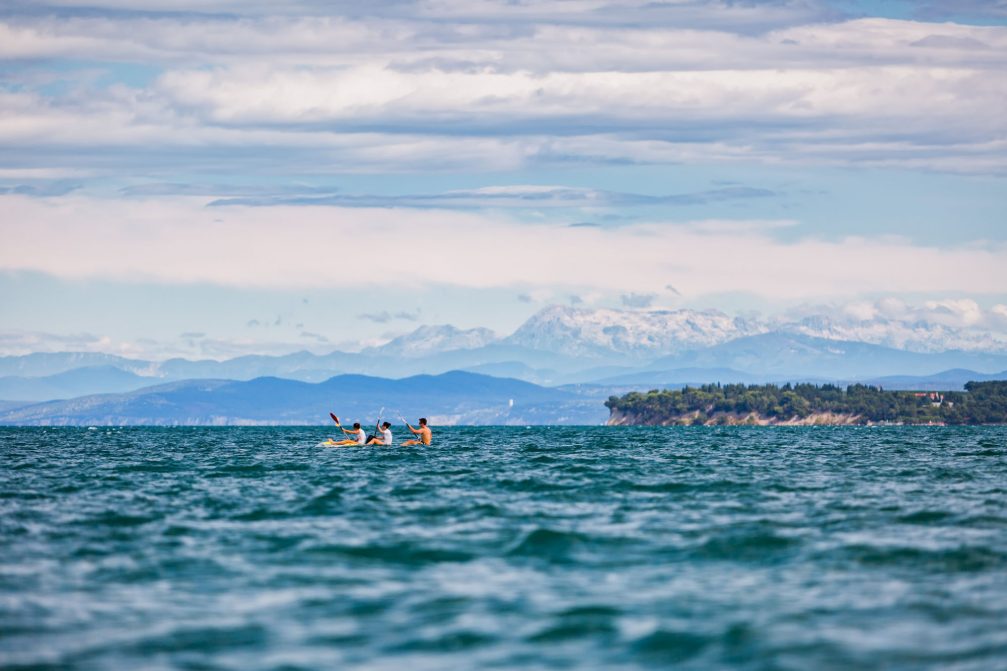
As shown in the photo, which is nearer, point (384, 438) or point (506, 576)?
point (506, 576)

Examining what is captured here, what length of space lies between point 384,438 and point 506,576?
73327 mm

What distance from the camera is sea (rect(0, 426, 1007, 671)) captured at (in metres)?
26.1

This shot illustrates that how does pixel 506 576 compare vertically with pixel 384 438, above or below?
below

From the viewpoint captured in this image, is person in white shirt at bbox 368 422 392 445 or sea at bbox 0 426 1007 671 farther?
person in white shirt at bbox 368 422 392 445

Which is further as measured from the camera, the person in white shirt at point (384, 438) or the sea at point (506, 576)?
the person in white shirt at point (384, 438)

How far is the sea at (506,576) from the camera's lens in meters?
26.1

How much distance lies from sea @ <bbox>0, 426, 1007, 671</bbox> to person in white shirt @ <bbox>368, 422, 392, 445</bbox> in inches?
1692

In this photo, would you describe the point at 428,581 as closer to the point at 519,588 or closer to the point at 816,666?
the point at 519,588

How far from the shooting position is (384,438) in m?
107

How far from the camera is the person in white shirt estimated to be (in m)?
106

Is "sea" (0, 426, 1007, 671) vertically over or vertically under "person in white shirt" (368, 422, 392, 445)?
under

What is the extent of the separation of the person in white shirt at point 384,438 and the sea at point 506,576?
141 ft

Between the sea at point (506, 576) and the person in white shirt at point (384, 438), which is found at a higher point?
the person in white shirt at point (384, 438)

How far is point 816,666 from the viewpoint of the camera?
24750mm
